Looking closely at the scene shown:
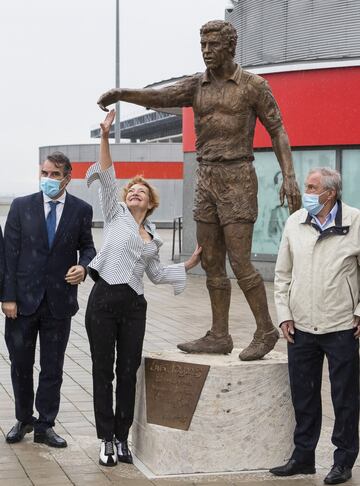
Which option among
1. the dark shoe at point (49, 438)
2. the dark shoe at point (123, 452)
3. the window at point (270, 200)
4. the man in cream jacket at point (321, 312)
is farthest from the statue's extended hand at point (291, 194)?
the window at point (270, 200)

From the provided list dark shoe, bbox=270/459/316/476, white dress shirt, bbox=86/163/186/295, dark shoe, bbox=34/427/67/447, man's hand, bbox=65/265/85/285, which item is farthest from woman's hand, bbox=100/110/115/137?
dark shoe, bbox=270/459/316/476

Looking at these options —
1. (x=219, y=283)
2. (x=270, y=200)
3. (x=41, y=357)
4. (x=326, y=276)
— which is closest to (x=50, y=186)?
(x=41, y=357)

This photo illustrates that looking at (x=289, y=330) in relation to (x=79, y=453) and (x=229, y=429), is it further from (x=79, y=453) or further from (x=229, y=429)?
(x=79, y=453)

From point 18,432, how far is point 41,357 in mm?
528

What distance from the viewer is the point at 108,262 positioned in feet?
20.4

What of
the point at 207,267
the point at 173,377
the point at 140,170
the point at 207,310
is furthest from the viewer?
the point at 140,170

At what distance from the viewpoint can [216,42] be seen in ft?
21.2

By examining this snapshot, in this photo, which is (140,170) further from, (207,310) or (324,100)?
(207,310)

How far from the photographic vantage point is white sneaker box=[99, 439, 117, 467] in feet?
20.6

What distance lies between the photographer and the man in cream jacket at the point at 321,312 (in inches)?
232

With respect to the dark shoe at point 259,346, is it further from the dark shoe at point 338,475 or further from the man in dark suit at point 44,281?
the man in dark suit at point 44,281

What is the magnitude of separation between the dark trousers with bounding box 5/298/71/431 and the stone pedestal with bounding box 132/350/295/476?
831 millimetres

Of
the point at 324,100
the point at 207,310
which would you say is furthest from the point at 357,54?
the point at 207,310

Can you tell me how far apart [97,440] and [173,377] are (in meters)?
0.92
